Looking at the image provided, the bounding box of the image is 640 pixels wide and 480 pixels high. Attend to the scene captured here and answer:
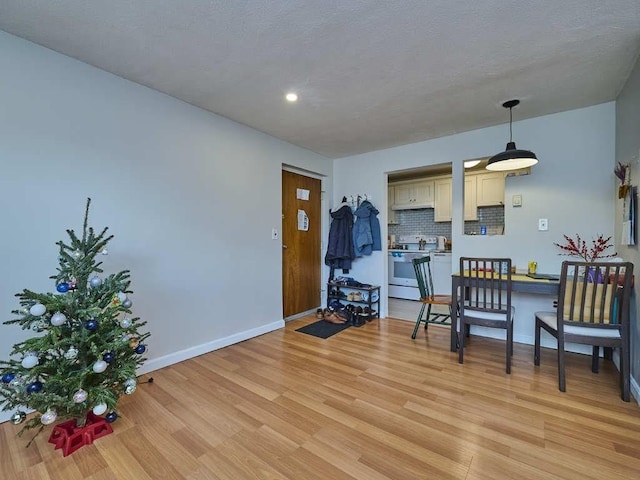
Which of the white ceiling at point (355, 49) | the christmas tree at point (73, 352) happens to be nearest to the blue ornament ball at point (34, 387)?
the christmas tree at point (73, 352)

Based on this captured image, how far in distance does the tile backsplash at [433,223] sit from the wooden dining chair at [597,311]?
2.71 metres

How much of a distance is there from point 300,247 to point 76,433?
9.41 feet

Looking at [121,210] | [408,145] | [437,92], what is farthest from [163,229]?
[408,145]

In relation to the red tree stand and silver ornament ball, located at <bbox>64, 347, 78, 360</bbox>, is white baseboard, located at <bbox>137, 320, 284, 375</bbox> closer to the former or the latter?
the red tree stand

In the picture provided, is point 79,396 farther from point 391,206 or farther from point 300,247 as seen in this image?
point 391,206

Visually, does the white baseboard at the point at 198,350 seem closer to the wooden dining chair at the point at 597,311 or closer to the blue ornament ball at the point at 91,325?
the blue ornament ball at the point at 91,325

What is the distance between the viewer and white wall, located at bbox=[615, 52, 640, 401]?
197 cm

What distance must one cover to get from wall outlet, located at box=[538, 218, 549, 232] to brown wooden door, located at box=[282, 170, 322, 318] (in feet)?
8.77

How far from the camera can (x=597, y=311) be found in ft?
6.81

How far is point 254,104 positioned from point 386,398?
8.73 feet

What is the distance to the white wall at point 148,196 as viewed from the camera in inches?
71.4

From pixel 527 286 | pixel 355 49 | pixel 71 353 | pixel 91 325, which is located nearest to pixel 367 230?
pixel 527 286

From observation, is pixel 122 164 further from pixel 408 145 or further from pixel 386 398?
pixel 408 145

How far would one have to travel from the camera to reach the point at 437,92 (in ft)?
8.01
